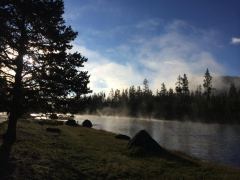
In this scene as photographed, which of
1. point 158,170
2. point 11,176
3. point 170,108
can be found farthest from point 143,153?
point 170,108

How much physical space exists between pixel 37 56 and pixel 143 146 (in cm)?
1022

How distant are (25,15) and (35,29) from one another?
1.16 m

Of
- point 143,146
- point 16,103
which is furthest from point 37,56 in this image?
point 143,146

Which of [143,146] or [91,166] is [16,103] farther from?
[143,146]

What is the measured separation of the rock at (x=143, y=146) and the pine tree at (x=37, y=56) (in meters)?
5.50

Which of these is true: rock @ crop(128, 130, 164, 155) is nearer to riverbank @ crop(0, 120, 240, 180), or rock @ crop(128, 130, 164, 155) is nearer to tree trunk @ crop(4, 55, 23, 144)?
riverbank @ crop(0, 120, 240, 180)

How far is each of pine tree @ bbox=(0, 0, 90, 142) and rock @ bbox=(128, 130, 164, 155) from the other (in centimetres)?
550

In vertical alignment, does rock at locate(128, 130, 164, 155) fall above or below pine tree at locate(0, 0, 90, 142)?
below

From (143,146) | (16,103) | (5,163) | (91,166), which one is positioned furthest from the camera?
(143,146)

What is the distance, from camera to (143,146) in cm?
2534

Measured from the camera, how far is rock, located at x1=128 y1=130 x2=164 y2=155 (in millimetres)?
24825

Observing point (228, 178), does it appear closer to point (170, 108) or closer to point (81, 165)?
point (81, 165)

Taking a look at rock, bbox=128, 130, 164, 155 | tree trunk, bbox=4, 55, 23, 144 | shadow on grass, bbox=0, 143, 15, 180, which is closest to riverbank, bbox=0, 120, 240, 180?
shadow on grass, bbox=0, 143, 15, 180

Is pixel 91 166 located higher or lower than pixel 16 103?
lower
